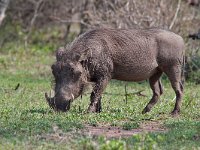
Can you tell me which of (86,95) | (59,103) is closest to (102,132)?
(59,103)

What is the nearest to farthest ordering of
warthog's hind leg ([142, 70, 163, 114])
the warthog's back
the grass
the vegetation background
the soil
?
the grass < the vegetation background < the soil < the warthog's back < warthog's hind leg ([142, 70, 163, 114])

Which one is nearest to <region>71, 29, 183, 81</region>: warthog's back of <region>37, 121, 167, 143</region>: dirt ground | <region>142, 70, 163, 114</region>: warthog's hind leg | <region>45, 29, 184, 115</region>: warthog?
<region>45, 29, 184, 115</region>: warthog

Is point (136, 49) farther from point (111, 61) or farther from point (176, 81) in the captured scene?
point (176, 81)

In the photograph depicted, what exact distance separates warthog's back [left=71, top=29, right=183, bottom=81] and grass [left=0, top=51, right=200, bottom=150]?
57 cm

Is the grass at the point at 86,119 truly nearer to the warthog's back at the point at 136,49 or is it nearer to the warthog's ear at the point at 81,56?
the warthog's back at the point at 136,49

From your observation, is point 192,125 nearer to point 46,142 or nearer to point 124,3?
point 46,142

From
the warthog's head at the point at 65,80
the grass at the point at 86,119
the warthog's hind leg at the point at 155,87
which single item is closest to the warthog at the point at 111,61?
the warthog's head at the point at 65,80

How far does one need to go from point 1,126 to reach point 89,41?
2.09 metres

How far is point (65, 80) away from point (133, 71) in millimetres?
1055

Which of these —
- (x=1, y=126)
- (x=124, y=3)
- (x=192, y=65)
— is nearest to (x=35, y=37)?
(x=124, y=3)

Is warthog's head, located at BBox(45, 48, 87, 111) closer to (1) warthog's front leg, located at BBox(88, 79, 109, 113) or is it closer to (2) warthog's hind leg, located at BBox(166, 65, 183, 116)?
(1) warthog's front leg, located at BBox(88, 79, 109, 113)

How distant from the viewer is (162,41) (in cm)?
1006

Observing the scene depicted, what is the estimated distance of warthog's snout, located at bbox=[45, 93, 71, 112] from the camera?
953cm

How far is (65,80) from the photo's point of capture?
954 centimetres
